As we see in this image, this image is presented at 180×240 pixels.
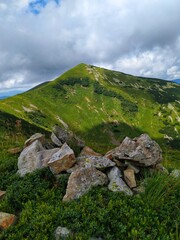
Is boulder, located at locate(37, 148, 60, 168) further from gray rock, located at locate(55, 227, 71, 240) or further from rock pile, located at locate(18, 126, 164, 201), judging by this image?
gray rock, located at locate(55, 227, 71, 240)

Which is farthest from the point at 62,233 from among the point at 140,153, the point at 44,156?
the point at 44,156

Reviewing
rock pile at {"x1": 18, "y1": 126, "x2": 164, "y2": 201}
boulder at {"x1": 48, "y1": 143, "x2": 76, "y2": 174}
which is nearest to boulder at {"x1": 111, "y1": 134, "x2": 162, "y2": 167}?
rock pile at {"x1": 18, "y1": 126, "x2": 164, "y2": 201}

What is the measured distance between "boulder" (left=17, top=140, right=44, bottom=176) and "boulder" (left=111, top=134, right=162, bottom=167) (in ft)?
12.6

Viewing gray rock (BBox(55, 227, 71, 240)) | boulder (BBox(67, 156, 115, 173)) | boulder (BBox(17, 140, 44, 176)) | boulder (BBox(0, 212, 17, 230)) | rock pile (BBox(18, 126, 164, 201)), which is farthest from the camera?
boulder (BBox(17, 140, 44, 176))

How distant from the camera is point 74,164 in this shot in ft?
39.3

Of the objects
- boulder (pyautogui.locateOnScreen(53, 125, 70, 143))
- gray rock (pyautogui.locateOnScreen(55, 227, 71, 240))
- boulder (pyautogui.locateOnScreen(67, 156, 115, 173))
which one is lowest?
gray rock (pyautogui.locateOnScreen(55, 227, 71, 240))

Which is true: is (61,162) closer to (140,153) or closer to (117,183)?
(117,183)

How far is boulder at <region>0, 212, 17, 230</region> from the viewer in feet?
28.3

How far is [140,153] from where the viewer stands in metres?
11.5

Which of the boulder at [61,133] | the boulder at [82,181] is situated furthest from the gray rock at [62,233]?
the boulder at [61,133]

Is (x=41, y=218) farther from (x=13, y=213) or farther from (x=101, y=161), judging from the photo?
(x=101, y=161)

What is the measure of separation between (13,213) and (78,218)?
284 cm

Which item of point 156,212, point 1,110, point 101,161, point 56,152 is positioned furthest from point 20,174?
→ point 1,110

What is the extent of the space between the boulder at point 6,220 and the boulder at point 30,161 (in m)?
3.04
